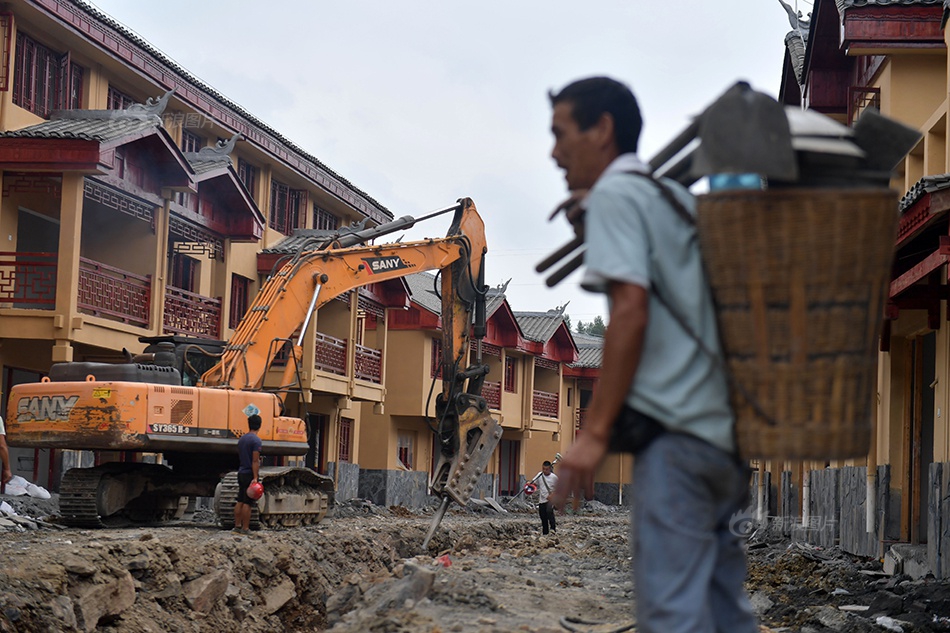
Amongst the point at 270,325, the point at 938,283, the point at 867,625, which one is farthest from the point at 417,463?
the point at 867,625

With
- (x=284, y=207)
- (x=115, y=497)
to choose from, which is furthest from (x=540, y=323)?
(x=115, y=497)

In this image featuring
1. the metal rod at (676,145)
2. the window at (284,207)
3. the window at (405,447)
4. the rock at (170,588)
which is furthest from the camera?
the window at (405,447)

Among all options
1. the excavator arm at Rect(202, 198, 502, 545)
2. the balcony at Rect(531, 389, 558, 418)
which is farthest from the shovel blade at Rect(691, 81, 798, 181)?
the balcony at Rect(531, 389, 558, 418)

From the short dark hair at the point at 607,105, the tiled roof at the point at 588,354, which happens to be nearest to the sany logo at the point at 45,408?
the short dark hair at the point at 607,105

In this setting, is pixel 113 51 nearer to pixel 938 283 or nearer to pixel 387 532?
pixel 387 532

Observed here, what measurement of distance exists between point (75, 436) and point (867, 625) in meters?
10.6

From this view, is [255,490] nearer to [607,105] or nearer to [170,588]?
Result: [170,588]

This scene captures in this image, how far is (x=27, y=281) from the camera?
21.4 m

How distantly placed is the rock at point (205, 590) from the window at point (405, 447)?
25.2 meters

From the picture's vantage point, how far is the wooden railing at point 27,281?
19.9 metres

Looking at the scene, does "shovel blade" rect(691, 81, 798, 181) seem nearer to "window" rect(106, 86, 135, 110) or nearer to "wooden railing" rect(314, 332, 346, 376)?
"window" rect(106, 86, 135, 110)

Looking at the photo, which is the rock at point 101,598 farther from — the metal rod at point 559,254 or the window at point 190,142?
the window at point 190,142

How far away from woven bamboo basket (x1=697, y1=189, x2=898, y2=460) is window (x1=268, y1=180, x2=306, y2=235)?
2881 centimetres

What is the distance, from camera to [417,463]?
133 ft
